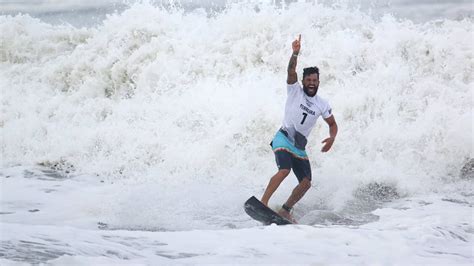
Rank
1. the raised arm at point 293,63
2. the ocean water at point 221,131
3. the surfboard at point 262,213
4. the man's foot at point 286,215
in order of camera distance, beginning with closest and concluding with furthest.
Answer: the ocean water at point 221,131 < the raised arm at point 293,63 < the surfboard at point 262,213 < the man's foot at point 286,215

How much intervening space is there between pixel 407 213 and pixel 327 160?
2455 mm

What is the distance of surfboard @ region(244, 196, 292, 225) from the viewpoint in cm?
559

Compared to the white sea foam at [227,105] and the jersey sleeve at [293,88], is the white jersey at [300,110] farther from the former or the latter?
the white sea foam at [227,105]

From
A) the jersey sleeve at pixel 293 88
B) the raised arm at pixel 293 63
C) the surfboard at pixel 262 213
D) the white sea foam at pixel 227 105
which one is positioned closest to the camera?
the raised arm at pixel 293 63

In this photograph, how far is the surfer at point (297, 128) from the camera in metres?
5.73

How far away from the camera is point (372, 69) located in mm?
10898

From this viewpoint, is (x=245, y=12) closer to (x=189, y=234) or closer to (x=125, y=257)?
(x=189, y=234)

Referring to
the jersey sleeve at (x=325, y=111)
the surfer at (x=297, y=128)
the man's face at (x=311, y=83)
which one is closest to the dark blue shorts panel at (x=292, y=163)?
the surfer at (x=297, y=128)

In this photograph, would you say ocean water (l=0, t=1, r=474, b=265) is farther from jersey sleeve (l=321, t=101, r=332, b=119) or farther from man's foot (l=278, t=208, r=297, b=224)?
jersey sleeve (l=321, t=101, r=332, b=119)

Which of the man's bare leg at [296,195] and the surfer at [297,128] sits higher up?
the surfer at [297,128]

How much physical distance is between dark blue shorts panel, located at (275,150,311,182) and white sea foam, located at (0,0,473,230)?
42.4 inches

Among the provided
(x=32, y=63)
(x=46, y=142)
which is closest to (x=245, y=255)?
(x=46, y=142)

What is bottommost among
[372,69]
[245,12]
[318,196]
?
[318,196]

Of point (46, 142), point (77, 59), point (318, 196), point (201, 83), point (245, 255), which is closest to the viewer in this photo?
point (245, 255)
